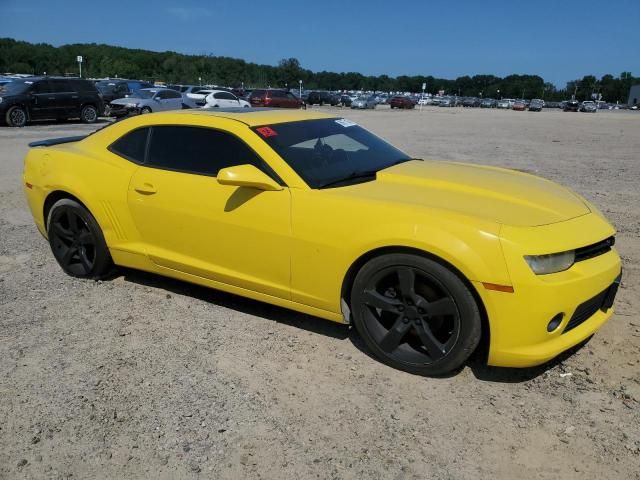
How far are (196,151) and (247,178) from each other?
752 millimetres

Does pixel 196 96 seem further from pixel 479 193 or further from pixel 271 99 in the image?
pixel 479 193

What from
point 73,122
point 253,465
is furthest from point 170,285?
point 73,122

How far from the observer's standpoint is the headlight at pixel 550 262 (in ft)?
9.05

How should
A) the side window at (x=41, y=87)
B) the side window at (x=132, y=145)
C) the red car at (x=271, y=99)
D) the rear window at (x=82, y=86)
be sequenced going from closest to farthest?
the side window at (x=132, y=145)
the side window at (x=41, y=87)
the rear window at (x=82, y=86)
the red car at (x=271, y=99)

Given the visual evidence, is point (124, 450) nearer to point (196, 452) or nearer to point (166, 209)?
point (196, 452)

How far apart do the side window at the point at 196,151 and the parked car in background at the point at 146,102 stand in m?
18.8

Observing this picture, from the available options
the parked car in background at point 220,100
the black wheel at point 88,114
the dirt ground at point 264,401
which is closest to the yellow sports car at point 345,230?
the dirt ground at point 264,401

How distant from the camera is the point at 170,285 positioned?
15.1 feet

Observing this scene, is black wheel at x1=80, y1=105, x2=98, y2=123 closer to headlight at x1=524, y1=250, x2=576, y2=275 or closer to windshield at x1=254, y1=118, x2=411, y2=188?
windshield at x1=254, y1=118, x2=411, y2=188

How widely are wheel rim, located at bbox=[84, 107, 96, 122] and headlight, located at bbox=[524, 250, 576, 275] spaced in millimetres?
21308

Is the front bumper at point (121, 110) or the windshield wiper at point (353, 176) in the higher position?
the windshield wiper at point (353, 176)

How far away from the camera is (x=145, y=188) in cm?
398

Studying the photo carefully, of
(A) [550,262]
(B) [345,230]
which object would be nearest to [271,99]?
(B) [345,230]

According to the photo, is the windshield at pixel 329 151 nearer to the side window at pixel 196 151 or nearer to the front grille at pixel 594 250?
the side window at pixel 196 151
